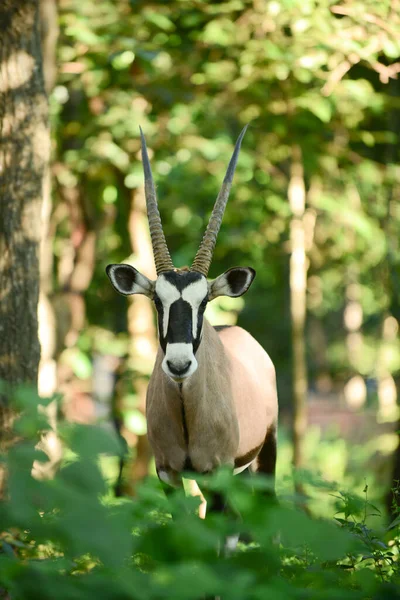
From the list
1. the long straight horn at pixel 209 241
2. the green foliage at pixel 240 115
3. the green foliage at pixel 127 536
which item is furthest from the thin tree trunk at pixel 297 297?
the green foliage at pixel 127 536

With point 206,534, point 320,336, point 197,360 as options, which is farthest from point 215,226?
point 320,336

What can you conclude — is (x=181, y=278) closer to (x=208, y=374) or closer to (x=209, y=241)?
(x=209, y=241)

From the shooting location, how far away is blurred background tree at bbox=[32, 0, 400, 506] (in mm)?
8141

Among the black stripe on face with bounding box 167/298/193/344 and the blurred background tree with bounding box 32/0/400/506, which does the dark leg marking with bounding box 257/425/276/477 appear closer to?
the blurred background tree with bounding box 32/0/400/506

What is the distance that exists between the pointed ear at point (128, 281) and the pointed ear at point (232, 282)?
419 mm

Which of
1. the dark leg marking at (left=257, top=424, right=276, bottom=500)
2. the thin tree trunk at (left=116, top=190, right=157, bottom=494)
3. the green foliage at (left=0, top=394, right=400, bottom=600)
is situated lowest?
the thin tree trunk at (left=116, top=190, right=157, bottom=494)

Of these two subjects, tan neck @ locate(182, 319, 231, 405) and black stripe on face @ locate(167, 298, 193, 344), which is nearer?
black stripe on face @ locate(167, 298, 193, 344)

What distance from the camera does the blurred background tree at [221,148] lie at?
26.7ft

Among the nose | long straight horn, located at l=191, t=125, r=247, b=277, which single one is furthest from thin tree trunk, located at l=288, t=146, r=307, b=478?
the nose

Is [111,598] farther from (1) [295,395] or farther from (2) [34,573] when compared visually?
(1) [295,395]

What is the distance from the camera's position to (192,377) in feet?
16.5

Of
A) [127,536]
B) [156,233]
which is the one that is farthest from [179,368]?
[127,536]

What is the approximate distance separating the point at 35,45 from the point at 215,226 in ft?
5.55

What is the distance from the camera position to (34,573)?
2.01m
